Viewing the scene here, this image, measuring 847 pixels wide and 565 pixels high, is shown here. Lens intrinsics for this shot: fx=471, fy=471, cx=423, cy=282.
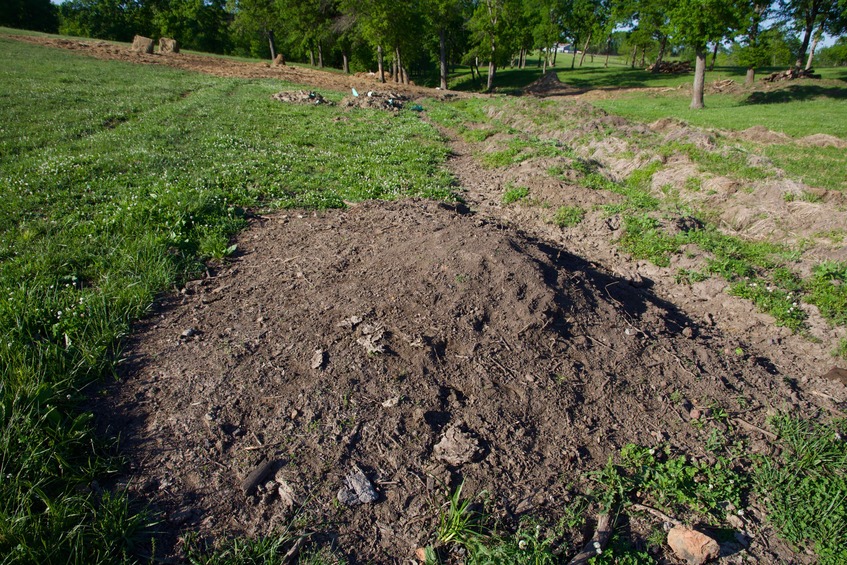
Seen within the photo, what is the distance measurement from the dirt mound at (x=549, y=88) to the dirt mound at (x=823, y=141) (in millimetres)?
25704

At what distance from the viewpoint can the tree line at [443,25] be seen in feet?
75.0

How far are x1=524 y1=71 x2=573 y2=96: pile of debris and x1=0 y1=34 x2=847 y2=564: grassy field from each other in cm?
2751

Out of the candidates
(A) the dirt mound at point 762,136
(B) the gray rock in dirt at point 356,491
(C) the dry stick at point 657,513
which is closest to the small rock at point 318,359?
(B) the gray rock in dirt at point 356,491

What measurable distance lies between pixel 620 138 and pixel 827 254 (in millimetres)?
6755

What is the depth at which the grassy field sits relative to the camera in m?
2.59

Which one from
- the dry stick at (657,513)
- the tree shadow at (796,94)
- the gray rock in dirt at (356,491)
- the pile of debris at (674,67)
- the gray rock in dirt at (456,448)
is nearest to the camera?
the gray rock in dirt at (356,491)

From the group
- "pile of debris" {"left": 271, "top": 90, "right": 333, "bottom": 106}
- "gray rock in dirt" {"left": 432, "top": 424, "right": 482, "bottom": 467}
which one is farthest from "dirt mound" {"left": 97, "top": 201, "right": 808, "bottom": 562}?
"pile of debris" {"left": 271, "top": 90, "right": 333, "bottom": 106}

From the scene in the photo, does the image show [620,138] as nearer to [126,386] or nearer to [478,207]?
[478,207]

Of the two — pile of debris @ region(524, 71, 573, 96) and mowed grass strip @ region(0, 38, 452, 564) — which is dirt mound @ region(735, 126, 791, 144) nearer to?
mowed grass strip @ region(0, 38, 452, 564)

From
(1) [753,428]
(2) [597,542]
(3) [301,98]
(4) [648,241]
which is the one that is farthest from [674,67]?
(2) [597,542]

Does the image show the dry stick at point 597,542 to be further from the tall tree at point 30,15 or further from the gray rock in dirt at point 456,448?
the tall tree at point 30,15

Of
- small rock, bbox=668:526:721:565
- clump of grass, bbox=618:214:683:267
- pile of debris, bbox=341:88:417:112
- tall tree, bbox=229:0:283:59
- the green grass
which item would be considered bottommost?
small rock, bbox=668:526:721:565

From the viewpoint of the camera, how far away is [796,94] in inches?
984

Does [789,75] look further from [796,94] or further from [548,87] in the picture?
[548,87]
